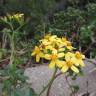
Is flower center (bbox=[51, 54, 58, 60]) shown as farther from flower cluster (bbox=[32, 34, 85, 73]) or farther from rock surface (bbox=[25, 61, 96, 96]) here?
rock surface (bbox=[25, 61, 96, 96])

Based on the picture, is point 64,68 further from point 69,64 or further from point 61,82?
point 61,82

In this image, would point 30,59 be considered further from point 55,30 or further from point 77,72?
point 77,72

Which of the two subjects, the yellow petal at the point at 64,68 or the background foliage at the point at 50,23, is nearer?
the yellow petal at the point at 64,68

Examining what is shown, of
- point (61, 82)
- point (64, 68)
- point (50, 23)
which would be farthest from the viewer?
point (50, 23)

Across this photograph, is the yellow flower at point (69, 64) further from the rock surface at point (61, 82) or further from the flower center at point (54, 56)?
the rock surface at point (61, 82)

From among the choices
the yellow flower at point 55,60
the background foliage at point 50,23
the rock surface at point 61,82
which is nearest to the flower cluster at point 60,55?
the yellow flower at point 55,60

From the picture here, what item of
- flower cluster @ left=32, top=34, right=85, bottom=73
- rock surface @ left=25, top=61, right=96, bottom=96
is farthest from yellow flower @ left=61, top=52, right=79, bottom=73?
rock surface @ left=25, top=61, right=96, bottom=96

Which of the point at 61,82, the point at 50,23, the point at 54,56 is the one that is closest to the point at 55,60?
the point at 54,56
